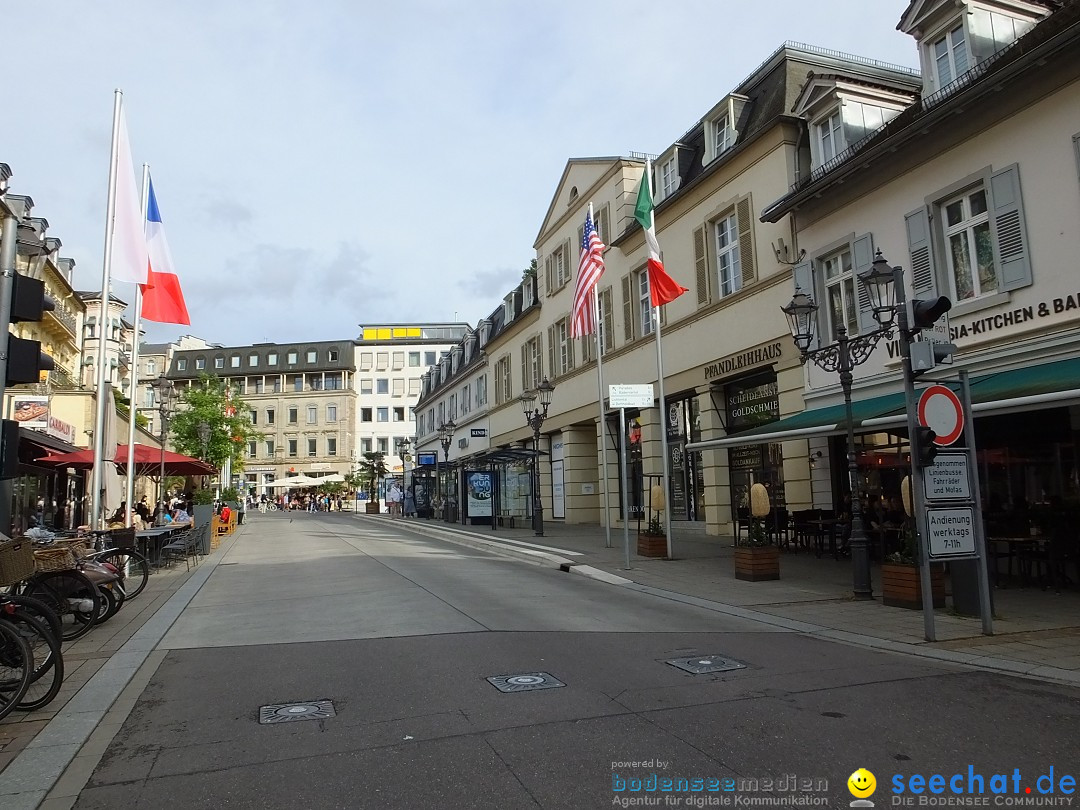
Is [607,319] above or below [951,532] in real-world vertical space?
above

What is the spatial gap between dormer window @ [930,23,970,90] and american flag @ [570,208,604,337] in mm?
7593

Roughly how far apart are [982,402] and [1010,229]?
3.94m

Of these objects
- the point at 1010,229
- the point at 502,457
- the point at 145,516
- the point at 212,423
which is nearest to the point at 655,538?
the point at 1010,229

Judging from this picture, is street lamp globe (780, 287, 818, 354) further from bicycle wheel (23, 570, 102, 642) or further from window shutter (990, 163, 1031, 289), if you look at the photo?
bicycle wheel (23, 570, 102, 642)

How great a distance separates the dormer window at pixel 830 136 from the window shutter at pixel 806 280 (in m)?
2.25

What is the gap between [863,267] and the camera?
15.5 m

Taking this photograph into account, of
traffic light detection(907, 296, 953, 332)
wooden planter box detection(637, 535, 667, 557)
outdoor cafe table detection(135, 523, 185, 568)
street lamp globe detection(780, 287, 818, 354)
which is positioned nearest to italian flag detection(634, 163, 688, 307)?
wooden planter box detection(637, 535, 667, 557)

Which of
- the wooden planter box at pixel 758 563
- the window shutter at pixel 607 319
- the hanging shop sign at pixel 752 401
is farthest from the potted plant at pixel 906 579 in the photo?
the window shutter at pixel 607 319

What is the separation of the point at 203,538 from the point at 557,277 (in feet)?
58.9

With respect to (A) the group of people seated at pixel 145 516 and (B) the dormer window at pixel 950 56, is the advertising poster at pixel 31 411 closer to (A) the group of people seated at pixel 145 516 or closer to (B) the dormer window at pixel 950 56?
(A) the group of people seated at pixel 145 516

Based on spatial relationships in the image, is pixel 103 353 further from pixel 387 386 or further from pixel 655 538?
pixel 387 386

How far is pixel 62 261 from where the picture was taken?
43688 mm

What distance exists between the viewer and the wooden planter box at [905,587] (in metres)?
9.92

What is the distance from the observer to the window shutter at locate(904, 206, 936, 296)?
1391cm
